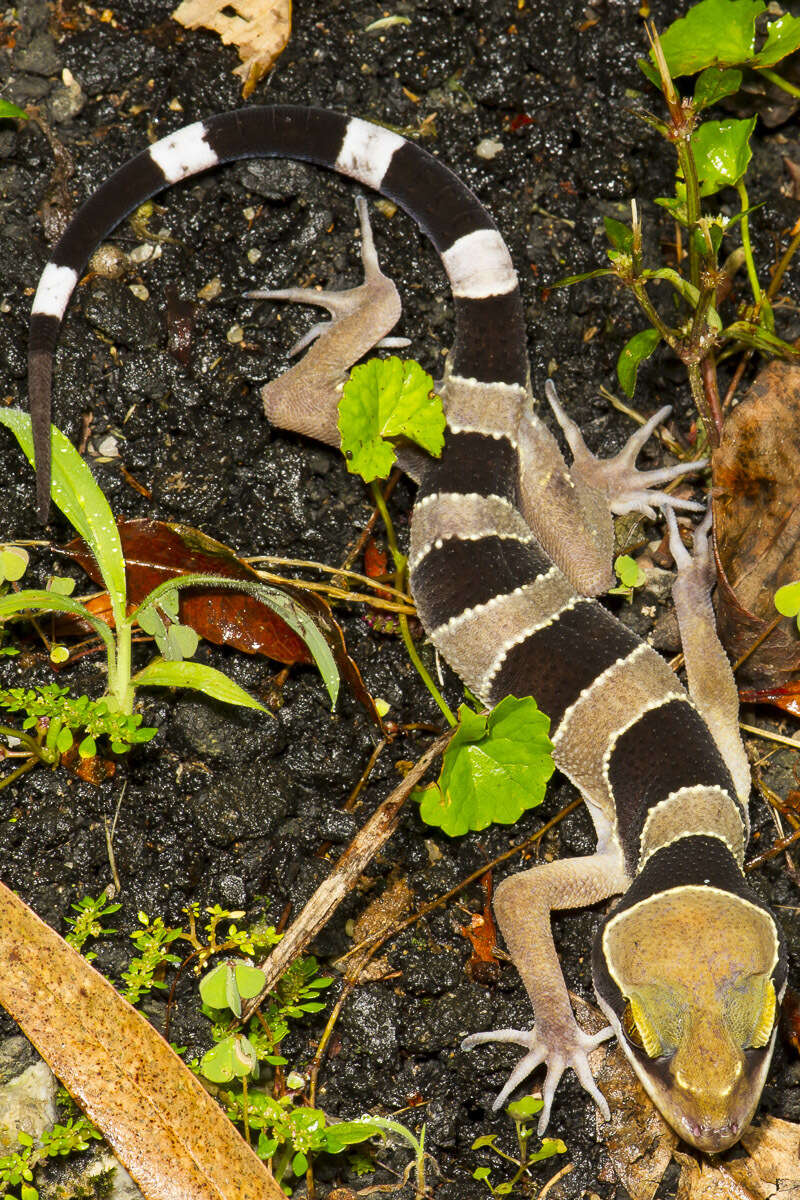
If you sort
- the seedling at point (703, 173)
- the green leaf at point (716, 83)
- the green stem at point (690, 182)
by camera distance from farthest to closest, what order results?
the green leaf at point (716, 83)
the seedling at point (703, 173)
the green stem at point (690, 182)

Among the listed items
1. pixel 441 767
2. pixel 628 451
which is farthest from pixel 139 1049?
pixel 628 451

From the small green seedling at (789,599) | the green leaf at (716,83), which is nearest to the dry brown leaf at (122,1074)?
the small green seedling at (789,599)

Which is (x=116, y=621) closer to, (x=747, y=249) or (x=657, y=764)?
(x=657, y=764)

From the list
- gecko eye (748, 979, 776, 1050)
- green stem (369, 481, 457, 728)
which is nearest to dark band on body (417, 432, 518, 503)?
green stem (369, 481, 457, 728)

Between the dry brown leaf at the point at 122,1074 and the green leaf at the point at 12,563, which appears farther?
the green leaf at the point at 12,563

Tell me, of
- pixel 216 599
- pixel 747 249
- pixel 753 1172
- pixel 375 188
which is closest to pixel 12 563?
pixel 216 599

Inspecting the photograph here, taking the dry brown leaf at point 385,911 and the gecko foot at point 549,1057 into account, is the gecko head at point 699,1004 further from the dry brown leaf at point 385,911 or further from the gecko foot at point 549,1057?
the dry brown leaf at point 385,911
